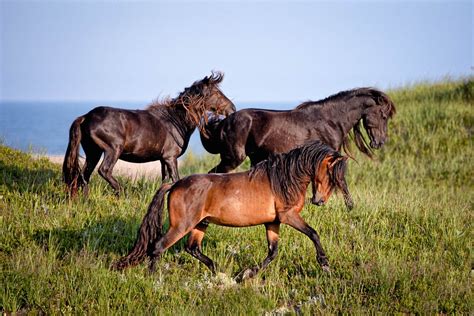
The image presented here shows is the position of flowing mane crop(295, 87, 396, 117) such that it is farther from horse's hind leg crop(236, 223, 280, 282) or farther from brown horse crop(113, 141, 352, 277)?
horse's hind leg crop(236, 223, 280, 282)

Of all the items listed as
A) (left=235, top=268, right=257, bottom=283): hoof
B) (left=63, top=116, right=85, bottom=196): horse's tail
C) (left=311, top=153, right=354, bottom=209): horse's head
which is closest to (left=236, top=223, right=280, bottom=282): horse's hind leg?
(left=235, top=268, right=257, bottom=283): hoof

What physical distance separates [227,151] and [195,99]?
105 cm

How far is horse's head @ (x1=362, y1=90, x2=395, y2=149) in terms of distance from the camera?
33.1 feet

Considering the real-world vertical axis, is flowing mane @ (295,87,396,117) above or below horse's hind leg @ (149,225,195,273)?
above

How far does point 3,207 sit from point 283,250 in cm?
385

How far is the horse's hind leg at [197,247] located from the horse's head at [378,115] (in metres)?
4.08

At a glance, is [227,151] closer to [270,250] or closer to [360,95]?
[360,95]

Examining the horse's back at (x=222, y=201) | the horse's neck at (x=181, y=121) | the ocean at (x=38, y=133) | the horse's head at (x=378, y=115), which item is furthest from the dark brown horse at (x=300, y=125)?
the horse's back at (x=222, y=201)

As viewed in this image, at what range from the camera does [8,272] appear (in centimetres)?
678

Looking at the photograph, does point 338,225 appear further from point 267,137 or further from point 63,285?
point 63,285

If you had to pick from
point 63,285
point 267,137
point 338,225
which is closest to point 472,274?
point 338,225

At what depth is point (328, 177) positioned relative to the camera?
6797mm

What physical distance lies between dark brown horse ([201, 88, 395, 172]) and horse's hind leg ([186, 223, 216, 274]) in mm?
2959

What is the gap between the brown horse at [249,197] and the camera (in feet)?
21.9
